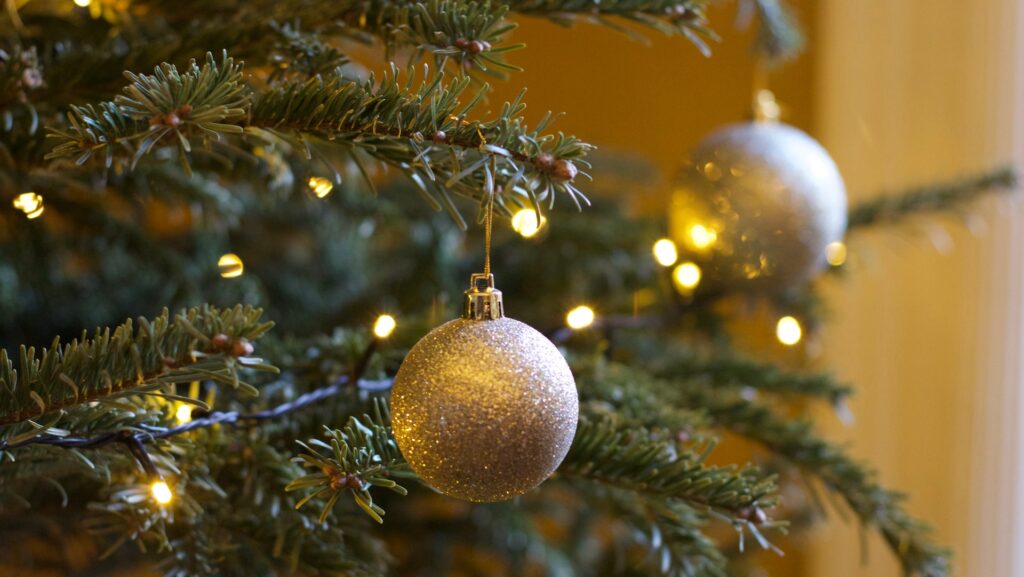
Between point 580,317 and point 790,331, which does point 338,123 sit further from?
point 790,331

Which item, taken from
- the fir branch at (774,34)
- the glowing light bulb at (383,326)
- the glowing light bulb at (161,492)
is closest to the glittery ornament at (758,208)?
the fir branch at (774,34)

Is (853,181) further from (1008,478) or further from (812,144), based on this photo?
(812,144)

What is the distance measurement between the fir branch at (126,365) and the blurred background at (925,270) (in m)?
0.57

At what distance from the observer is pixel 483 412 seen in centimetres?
34

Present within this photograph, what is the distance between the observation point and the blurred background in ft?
2.96

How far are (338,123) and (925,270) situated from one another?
2.64 ft

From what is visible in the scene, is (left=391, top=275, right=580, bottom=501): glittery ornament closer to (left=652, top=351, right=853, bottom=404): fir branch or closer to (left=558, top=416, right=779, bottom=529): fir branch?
(left=558, top=416, right=779, bottom=529): fir branch

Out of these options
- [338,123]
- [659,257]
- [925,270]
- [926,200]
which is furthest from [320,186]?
[925,270]

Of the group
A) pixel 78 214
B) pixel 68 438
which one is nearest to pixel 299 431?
pixel 68 438

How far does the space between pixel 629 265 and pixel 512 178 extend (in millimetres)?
382

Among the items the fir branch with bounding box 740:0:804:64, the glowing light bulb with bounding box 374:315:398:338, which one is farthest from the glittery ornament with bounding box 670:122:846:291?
the glowing light bulb with bounding box 374:315:398:338

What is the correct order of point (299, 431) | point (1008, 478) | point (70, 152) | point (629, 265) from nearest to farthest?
point (70, 152) → point (299, 431) → point (629, 265) → point (1008, 478)

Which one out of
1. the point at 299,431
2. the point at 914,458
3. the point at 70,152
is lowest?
the point at 914,458

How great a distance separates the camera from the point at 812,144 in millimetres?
561
